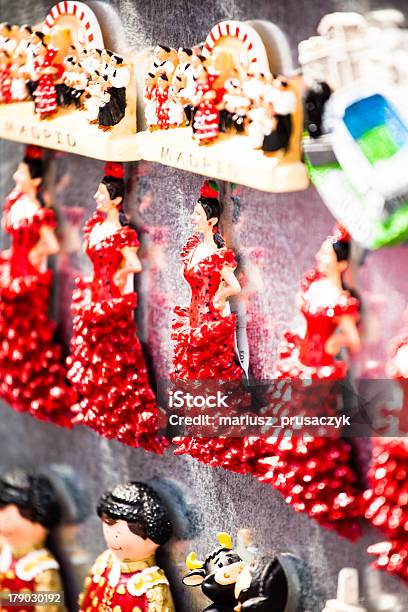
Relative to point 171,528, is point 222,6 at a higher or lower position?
higher

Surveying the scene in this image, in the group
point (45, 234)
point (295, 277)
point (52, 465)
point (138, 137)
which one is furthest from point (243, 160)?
point (52, 465)

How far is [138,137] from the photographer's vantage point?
2.43 m

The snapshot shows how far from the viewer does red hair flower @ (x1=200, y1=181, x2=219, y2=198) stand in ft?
7.36

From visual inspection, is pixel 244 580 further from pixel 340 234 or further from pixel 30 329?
pixel 30 329

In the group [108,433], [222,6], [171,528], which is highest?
[222,6]

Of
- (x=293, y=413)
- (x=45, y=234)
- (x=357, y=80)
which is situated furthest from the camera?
(x=45, y=234)

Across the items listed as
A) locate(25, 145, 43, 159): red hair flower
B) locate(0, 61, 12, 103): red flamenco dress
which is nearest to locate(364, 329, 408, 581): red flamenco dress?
locate(25, 145, 43, 159): red hair flower

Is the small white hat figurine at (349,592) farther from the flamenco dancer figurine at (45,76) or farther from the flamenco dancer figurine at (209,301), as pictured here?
the flamenco dancer figurine at (45,76)

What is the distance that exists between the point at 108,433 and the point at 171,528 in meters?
0.28

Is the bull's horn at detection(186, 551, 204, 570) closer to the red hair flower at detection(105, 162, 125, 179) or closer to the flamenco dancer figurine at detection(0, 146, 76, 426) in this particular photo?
the flamenco dancer figurine at detection(0, 146, 76, 426)

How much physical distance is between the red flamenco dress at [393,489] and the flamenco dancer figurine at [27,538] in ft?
3.50

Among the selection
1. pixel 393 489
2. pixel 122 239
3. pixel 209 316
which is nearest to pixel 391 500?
pixel 393 489

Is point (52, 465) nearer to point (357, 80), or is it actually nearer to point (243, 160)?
point (243, 160)

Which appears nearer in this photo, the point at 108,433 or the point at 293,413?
the point at 293,413
